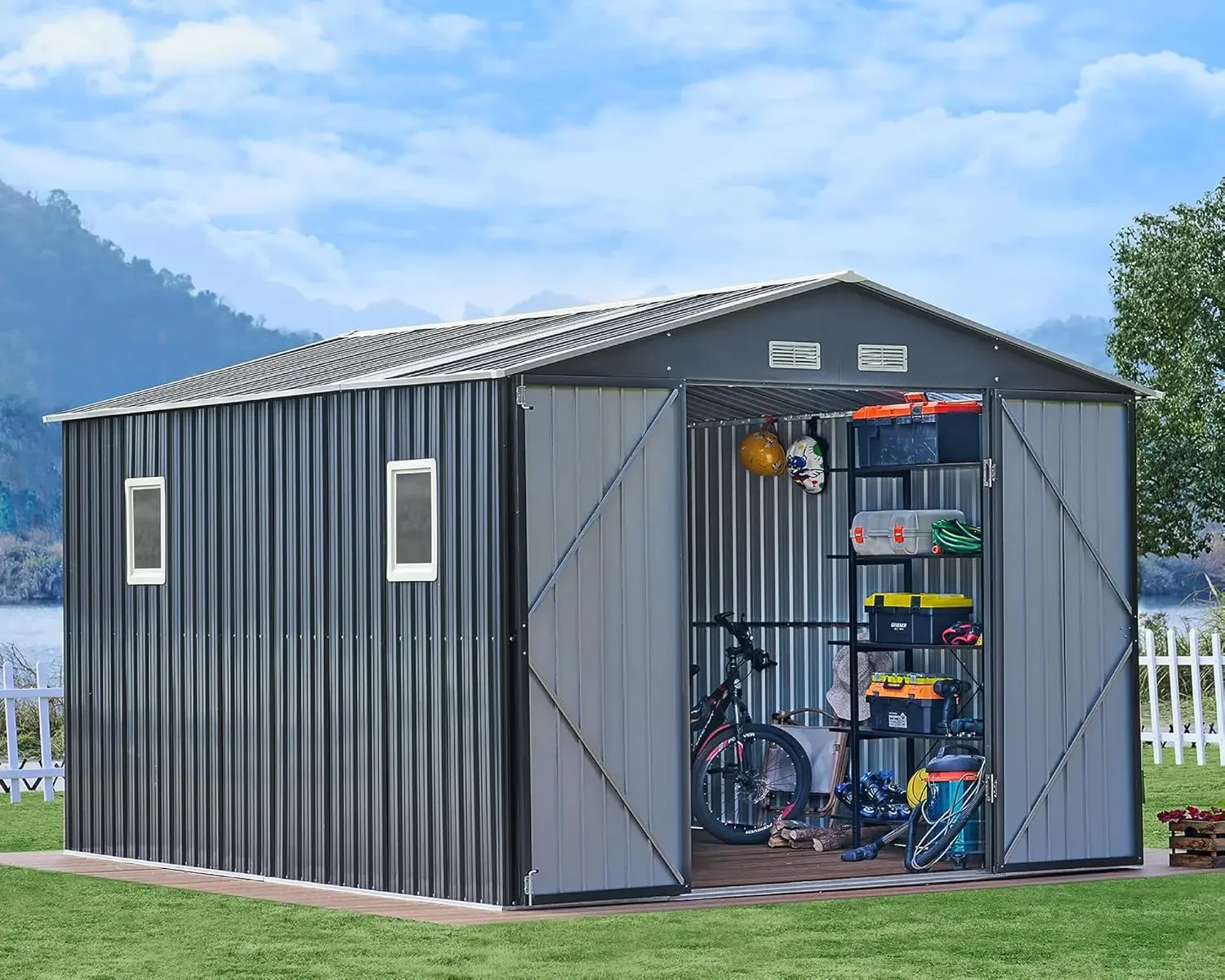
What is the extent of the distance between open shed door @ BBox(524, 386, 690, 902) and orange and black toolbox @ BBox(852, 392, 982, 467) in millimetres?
2040

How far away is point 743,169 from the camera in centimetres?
5394

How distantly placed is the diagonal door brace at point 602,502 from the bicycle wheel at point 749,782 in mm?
2673

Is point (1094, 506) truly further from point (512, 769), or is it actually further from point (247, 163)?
point (247, 163)

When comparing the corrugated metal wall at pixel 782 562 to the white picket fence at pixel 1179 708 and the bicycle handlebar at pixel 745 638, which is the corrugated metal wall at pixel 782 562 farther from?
the white picket fence at pixel 1179 708

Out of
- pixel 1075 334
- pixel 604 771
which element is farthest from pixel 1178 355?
pixel 1075 334

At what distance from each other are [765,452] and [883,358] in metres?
2.30

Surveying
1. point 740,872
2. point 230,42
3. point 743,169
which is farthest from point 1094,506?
point 230,42

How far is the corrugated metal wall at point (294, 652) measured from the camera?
9945 millimetres

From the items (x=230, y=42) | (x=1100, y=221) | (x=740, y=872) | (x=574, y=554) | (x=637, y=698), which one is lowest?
(x=740, y=872)

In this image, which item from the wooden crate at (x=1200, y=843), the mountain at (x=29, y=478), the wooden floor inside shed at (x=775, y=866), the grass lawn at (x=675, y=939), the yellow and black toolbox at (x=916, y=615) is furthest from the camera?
the mountain at (x=29, y=478)

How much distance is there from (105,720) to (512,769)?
378 centimetres

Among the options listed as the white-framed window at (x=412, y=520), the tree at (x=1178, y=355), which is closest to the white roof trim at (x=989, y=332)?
the white-framed window at (x=412, y=520)

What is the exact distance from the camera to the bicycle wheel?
484 inches

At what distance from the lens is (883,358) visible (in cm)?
1099
